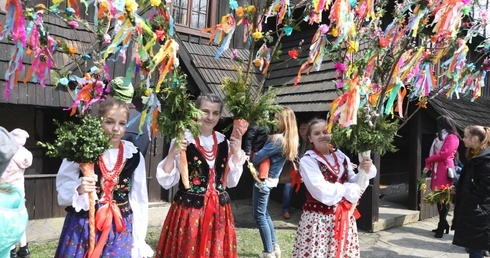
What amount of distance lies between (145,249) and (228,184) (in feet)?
2.68

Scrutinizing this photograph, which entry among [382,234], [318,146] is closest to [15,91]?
[318,146]

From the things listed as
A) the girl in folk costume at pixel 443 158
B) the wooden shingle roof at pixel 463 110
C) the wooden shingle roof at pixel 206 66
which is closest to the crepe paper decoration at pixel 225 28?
the wooden shingle roof at pixel 206 66

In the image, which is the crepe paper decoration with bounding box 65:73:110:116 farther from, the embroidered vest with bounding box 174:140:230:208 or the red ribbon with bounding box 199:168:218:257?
the red ribbon with bounding box 199:168:218:257

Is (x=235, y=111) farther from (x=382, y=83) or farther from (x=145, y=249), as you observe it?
(x=382, y=83)

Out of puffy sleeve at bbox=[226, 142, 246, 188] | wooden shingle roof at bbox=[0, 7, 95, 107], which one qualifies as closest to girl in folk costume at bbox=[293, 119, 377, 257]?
puffy sleeve at bbox=[226, 142, 246, 188]

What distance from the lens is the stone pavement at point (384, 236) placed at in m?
5.11

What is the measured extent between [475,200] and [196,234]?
3.10 metres

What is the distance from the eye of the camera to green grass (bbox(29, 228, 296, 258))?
4.54 m

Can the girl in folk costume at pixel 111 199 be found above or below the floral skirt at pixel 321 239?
above

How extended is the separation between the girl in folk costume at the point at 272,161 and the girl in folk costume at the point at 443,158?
2.49 m

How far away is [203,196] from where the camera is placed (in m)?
2.95

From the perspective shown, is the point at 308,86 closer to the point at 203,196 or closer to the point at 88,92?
the point at 203,196

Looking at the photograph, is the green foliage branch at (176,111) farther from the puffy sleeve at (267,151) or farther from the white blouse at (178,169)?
the puffy sleeve at (267,151)

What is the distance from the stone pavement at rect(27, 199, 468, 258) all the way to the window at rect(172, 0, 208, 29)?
11.3ft
